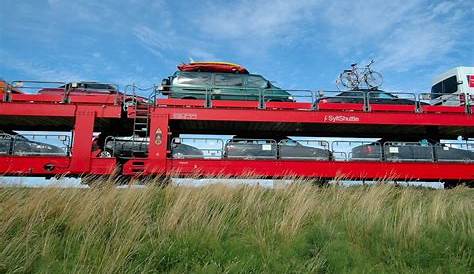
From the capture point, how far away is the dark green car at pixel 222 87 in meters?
13.2

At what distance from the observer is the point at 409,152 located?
1238 cm

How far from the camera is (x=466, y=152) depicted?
41.2ft

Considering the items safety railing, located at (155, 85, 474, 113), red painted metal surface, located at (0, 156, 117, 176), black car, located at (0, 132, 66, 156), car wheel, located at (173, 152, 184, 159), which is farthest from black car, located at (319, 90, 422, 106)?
black car, located at (0, 132, 66, 156)

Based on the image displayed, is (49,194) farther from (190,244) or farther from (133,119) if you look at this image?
(133,119)

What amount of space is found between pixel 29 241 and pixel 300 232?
3.26 meters

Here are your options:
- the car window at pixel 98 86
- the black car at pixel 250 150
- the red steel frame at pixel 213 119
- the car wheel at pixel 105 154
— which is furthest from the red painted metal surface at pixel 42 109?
the black car at pixel 250 150

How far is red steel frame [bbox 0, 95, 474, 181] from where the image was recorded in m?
11.3

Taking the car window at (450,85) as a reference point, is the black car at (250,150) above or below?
below

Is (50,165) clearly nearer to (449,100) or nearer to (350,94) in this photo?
(350,94)

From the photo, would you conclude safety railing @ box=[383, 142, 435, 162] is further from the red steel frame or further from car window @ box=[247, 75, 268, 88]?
car window @ box=[247, 75, 268, 88]

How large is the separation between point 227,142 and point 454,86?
31.8 ft

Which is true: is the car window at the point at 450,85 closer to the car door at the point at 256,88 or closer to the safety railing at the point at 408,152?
the safety railing at the point at 408,152

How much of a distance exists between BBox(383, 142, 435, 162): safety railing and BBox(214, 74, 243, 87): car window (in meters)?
5.13

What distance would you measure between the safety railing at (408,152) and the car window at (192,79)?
606 centimetres
